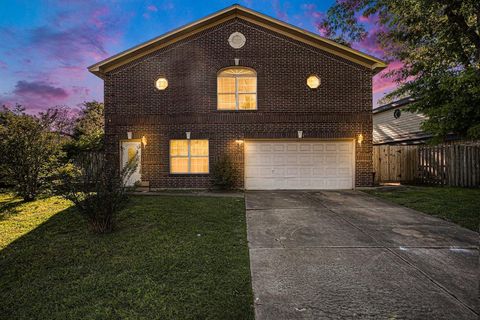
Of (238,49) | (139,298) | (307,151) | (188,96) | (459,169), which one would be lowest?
(139,298)

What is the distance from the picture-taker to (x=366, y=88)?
36.8 ft

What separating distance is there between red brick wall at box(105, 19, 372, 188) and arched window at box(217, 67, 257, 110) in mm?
265

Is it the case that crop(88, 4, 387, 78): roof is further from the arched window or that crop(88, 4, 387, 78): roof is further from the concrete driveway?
the concrete driveway

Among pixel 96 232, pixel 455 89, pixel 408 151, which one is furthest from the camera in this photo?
pixel 408 151

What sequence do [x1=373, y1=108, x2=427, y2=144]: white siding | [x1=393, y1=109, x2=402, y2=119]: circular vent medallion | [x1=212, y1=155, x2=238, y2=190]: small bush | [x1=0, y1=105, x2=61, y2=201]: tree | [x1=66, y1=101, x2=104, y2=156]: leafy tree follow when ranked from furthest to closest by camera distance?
[x1=66, y1=101, x2=104, y2=156]: leafy tree → [x1=393, y1=109, x2=402, y2=119]: circular vent medallion → [x1=373, y1=108, x2=427, y2=144]: white siding → [x1=212, y1=155, x2=238, y2=190]: small bush → [x1=0, y1=105, x2=61, y2=201]: tree

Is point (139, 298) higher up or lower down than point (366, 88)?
lower down

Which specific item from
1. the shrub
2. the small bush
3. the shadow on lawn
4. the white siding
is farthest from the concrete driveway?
the white siding

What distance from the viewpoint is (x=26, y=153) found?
823 centimetres

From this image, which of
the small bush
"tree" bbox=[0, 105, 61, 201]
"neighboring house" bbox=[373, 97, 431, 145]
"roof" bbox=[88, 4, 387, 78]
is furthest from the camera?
"neighboring house" bbox=[373, 97, 431, 145]

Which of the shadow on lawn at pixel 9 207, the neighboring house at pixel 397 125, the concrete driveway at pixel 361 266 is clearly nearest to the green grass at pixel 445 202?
the concrete driveway at pixel 361 266

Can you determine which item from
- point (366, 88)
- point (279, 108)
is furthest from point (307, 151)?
point (366, 88)

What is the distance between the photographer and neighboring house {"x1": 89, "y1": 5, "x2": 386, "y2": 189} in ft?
36.5

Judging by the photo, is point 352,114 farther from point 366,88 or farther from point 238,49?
point 238,49

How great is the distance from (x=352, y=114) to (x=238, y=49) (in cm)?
597
